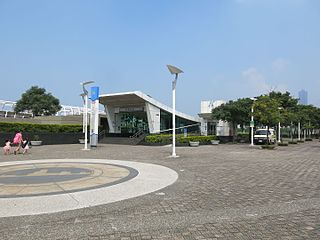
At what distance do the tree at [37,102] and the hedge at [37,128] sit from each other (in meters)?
18.1

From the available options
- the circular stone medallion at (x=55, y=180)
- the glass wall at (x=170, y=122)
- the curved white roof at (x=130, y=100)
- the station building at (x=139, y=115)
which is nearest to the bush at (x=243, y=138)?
the glass wall at (x=170, y=122)

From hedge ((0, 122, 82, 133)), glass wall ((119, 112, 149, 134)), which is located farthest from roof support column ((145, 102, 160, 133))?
hedge ((0, 122, 82, 133))

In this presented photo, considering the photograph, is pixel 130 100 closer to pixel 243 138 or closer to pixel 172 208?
pixel 243 138

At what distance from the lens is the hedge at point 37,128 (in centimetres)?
2666

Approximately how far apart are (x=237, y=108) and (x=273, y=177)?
23367 mm

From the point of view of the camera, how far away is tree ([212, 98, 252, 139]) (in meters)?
32.5

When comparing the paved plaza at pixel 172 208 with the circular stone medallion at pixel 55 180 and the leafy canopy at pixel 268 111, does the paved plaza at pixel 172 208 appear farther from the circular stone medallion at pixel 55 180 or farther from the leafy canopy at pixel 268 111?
the leafy canopy at pixel 268 111

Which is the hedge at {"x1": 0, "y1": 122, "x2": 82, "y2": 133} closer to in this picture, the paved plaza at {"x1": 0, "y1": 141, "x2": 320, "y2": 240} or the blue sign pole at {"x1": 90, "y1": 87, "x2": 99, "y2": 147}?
the blue sign pole at {"x1": 90, "y1": 87, "x2": 99, "y2": 147}

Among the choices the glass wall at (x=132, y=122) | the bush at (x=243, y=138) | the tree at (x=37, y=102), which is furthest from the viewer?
the tree at (x=37, y=102)

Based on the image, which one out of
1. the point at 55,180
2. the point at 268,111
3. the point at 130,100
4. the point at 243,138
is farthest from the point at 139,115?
the point at 55,180

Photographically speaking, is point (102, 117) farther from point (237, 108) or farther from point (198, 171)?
point (198, 171)

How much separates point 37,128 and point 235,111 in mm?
21351

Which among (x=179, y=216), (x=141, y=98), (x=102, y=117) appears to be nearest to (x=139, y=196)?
(x=179, y=216)

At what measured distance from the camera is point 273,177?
31.9 feet
